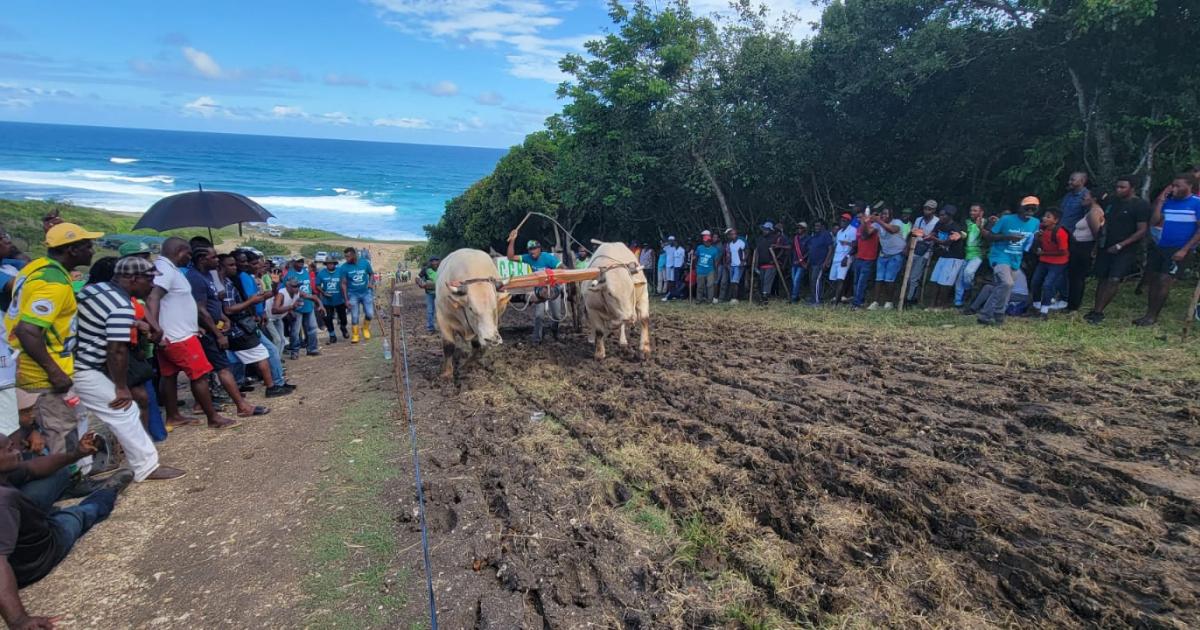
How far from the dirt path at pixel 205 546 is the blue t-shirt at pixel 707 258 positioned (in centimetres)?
955

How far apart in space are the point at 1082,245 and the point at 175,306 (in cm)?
1157

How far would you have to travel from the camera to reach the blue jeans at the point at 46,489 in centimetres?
410

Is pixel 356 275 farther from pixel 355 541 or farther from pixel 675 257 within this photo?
pixel 355 541

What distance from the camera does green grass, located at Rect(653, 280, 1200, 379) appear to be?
243 inches

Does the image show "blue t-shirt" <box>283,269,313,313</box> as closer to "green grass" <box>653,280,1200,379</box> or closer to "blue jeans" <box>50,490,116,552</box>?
"blue jeans" <box>50,490,116,552</box>

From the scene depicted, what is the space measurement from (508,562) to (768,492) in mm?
1877

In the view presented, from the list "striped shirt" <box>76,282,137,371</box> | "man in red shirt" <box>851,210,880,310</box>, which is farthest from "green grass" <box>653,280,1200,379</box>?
"striped shirt" <box>76,282,137,371</box>

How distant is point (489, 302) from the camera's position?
290 inches

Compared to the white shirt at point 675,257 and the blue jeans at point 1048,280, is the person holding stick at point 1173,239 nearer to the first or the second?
the blue jeans at point 1048,280

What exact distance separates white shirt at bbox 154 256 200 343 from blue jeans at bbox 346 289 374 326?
5.98 m

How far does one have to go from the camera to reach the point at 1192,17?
816 cm

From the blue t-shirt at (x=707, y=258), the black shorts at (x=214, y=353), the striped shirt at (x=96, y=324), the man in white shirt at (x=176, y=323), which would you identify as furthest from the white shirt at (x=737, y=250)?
the striped shirt at (x=96, y=324)

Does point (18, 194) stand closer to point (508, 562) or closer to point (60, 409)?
point (60, 409)

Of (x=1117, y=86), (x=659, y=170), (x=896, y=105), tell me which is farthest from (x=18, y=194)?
(x=1117, y=86)
